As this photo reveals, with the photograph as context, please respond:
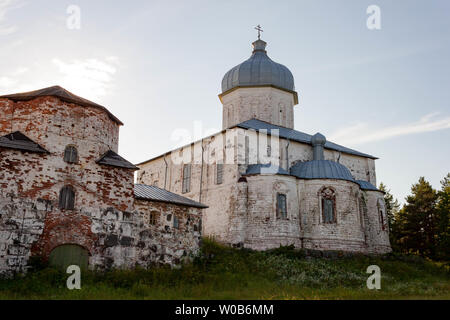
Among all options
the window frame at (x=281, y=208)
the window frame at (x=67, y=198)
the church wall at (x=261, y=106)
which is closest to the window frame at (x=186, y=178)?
the church wall at (x=261, y=106)

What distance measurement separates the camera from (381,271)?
71.1ft

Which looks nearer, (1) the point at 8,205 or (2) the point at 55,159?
(1) the point at 8,205

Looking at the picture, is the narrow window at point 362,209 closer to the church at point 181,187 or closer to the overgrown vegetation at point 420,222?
the church at point 181,187

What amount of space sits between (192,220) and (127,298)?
7.35m

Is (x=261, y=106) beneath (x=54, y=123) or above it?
above

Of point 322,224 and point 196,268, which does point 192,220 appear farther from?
point 322,224

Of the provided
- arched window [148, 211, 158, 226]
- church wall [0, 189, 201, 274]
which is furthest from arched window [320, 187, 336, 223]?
arched window [148, 211, 158, 226]

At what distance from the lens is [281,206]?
24438 mm

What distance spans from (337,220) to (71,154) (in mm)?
14935

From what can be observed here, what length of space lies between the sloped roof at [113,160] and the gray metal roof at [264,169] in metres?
8.57

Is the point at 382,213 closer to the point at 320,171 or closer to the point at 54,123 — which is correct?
the point at 320,171

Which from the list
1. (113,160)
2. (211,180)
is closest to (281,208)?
(211,180)
